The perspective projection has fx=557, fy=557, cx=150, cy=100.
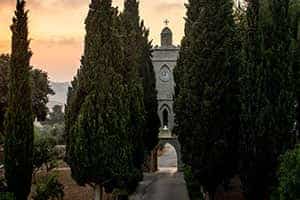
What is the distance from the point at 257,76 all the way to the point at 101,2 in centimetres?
654

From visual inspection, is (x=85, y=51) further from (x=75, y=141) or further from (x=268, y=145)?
(x=268, y=145)

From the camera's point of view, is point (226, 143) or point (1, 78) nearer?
point (226, 143)

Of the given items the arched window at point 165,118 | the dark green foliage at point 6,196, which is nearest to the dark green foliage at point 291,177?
the dark green foliage at point 6,196

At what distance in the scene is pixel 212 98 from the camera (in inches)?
798

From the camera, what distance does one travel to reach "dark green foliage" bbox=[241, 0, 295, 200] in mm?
17531

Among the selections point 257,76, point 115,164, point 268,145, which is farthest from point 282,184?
point 115,164

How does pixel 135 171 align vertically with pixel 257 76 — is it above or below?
below

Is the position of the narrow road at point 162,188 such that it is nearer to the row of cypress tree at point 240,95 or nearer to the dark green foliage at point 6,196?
the row of cypress tree at point 240,95

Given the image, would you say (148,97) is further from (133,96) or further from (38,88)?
(133,96)

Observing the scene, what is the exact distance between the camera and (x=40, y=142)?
89.7ft

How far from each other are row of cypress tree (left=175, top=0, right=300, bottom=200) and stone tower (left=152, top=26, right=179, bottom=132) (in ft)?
90.5

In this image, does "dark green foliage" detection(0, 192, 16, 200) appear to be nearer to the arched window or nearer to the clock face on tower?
the arched window

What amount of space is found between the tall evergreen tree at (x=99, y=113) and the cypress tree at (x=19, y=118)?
4.95 feet

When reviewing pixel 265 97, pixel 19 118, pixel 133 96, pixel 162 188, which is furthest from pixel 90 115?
pixel 162 188
